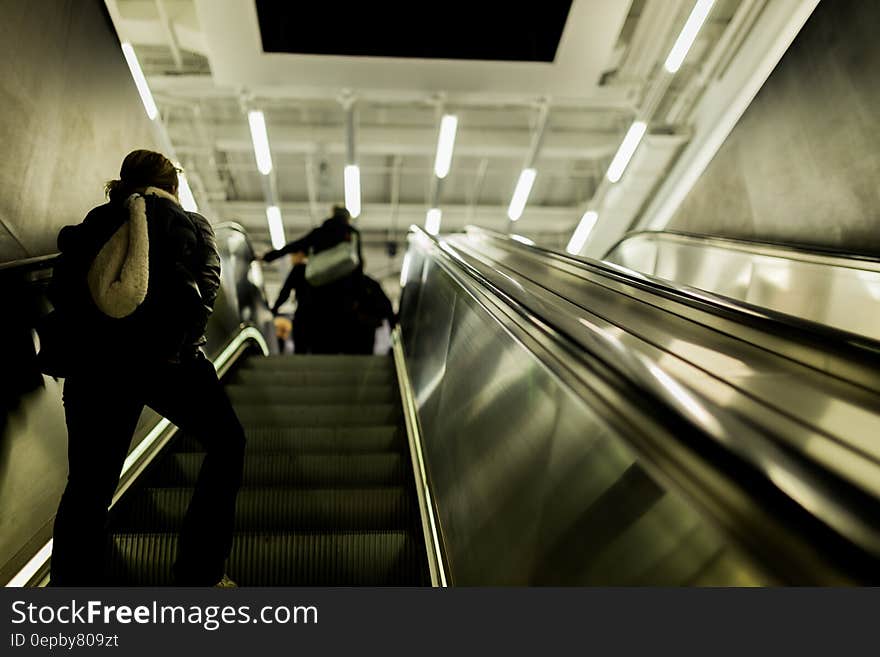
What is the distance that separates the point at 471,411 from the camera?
1.81 m

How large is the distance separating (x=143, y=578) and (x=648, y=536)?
1.83 m

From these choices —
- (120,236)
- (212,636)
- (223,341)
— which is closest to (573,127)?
(223,341)

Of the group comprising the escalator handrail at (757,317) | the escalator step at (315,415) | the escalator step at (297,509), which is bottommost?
the escalator step at (315,415)

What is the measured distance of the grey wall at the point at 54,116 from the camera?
2309mm

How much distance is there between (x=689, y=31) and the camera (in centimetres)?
464

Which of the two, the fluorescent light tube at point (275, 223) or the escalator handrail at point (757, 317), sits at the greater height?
the escalator handrail at point (757, 317)

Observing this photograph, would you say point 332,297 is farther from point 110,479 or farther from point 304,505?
point 110,479

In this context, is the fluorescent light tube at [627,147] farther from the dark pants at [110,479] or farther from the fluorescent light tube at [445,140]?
the dark pants at [110,479]

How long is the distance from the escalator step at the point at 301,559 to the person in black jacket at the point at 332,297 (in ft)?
10.3

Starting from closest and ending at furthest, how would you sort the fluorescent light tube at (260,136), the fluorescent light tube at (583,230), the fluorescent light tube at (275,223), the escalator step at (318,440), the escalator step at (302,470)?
the escalator step at (302,470) → the escalator step at (318,440) → the fluorescent light tube at (260,136) → the fluorescent light tube at (275,223) → the fluorescent light tube at (583,230)

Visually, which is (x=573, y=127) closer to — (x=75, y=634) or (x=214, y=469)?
(x=214, y=469)

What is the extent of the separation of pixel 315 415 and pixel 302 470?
2.13 ft

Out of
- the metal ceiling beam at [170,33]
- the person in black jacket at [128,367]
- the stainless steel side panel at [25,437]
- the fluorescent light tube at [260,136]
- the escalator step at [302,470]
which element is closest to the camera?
the person in black jacket at [128,367]

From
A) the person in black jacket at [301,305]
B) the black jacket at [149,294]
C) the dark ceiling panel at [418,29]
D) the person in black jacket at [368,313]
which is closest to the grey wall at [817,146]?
the dark ceiling panel at [418,29]
